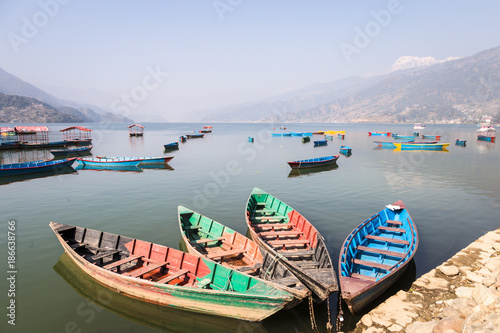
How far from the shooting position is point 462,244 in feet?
49.5

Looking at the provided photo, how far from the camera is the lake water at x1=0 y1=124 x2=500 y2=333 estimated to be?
32.1ft

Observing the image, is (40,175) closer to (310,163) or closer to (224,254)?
(224,254)

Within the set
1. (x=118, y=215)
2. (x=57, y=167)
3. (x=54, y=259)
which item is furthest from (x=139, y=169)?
(x=54, y=259)

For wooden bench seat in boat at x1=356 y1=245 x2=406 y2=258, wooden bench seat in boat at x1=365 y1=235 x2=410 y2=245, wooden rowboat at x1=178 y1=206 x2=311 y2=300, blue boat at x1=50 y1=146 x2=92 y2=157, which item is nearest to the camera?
wooden rowboat at x1=178 y1=206 x2=311 y2=300

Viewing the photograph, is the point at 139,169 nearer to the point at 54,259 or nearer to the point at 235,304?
the point at 54,259

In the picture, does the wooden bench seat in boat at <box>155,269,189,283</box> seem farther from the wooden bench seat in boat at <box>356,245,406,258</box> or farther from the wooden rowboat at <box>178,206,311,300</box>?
the wooden bench seat in boat at <box>356,245,406,258</box>

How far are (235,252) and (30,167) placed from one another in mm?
35082

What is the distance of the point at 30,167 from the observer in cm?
3456

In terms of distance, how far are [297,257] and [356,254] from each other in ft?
9.07

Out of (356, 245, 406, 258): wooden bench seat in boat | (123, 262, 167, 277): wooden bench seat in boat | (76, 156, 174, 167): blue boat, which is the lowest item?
(356, 245, 406, 258): wooden bench seat in boat

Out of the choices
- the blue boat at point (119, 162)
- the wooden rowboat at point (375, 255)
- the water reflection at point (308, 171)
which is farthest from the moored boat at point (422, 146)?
the wooden rowboat at point (375, 255)

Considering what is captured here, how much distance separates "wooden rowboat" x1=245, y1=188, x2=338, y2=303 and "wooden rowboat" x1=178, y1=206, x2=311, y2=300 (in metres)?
0.50

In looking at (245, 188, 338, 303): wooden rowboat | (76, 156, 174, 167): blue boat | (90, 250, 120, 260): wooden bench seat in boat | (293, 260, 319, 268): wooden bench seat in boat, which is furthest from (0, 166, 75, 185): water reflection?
(293, 260, 319, 268): wooden bench seat in boat

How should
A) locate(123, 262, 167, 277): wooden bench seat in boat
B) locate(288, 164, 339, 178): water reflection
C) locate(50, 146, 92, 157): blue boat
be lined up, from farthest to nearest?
1. locate(50, 146, 92, 157): blue boat
2. locate(288, 164, 339, 178): water reflection
3. locate(123, 262, 167, 277): wooden bench seat in boat
